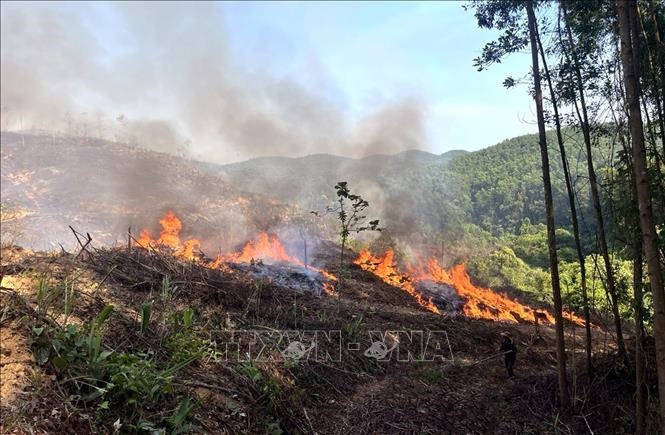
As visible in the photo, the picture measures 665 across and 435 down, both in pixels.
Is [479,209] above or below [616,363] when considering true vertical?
above

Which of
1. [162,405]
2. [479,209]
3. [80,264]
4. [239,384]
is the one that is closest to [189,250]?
[80,264]

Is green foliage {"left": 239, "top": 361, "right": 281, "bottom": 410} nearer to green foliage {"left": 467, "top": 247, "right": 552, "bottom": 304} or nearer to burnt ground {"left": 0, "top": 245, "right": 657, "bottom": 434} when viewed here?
burnt ground {"left": 0, "top": 245, "right": 657, "bottom": 434}

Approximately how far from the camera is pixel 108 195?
32.4 metres

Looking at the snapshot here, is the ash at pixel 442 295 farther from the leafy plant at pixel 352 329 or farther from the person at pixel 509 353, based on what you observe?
the leafy plant at pixel 352 329

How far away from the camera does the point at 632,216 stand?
6555 mm

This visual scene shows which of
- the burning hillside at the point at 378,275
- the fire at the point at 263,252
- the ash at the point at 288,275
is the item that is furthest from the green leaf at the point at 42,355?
the fire at the point at 263,252

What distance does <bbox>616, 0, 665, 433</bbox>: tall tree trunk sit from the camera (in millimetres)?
4410

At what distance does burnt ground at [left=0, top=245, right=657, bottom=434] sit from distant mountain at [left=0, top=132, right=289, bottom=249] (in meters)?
16.6

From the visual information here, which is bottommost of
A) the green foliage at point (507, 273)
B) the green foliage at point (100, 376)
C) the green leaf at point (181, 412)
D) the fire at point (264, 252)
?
the green foliage at point (507, 273)

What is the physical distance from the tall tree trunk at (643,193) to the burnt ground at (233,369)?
3.45m

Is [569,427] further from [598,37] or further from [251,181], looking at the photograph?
[251,181]

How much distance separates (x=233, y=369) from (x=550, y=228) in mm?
6070

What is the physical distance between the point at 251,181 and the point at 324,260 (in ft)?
141

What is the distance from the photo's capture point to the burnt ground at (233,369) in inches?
160
